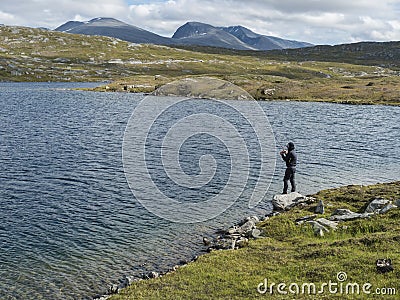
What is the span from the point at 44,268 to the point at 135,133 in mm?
48952

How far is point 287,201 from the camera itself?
1384 inches

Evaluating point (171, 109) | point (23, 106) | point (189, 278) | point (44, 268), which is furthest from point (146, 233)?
point (23, 106)

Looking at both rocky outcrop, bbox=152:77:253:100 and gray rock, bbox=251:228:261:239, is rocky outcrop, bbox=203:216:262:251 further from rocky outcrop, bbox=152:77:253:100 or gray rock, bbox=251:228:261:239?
rocky outcrop, bbox=152:77:253:100

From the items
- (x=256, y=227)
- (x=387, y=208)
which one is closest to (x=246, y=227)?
(x=256, y=227)

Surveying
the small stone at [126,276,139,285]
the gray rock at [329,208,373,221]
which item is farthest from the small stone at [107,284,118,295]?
the gray rock at [329,208,373,221]

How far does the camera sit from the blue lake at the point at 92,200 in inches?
957

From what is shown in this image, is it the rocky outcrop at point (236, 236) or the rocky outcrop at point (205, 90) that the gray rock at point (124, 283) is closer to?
the rocky outcrop at point (236, 236)

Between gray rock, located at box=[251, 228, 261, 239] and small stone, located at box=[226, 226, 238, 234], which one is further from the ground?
gray rock, located at box=[251, 228, 261, 239]

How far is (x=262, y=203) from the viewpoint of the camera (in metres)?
37.1

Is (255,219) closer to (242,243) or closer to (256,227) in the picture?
(256,227)

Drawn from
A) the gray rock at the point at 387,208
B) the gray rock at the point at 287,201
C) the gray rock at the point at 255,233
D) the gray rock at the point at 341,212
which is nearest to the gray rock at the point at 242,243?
the gray rock at the point at 255,233

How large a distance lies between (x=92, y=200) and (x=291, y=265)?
21.3m

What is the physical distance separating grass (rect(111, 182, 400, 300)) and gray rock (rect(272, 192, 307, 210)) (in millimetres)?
6942

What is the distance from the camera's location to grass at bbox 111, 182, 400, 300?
18484 mm
